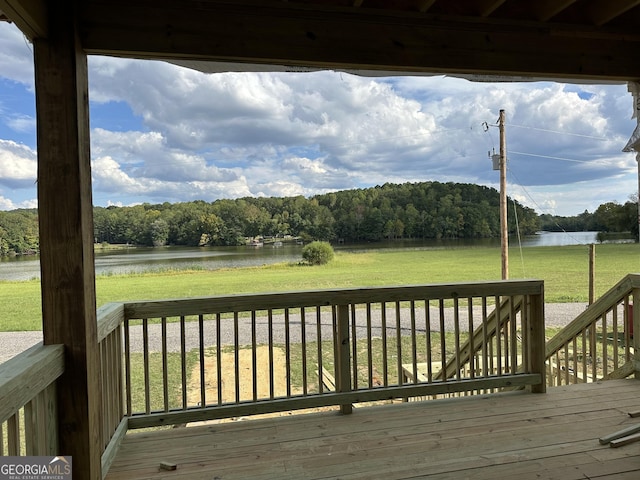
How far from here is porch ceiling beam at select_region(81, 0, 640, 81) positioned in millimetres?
1943

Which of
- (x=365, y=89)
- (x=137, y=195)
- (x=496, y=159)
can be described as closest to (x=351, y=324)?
(x=137, y=195)

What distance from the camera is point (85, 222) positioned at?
170 centimetres

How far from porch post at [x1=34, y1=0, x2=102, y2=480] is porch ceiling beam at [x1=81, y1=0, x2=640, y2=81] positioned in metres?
0.30

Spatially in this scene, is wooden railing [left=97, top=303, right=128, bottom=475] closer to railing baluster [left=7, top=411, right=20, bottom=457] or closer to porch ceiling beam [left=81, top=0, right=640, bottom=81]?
railing baluster [left=7, top=411, right=20, bottom=457]

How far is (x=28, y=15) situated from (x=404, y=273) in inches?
431

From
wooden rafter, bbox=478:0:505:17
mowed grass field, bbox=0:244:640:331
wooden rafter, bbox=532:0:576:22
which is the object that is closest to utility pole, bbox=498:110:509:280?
mowed grass field, bbox=0:244:640:331

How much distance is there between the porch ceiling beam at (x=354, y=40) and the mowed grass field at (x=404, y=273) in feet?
24.1

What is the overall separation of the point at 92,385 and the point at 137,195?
4.45 m

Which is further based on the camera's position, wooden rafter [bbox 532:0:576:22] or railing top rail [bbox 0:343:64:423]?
wooden rafter [bbox 532:0:576:22]

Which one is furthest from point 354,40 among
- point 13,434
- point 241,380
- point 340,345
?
point 241,380

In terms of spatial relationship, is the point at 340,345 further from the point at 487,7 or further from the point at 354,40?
the point at 487,7

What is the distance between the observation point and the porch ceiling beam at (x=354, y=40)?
6.38 feet
